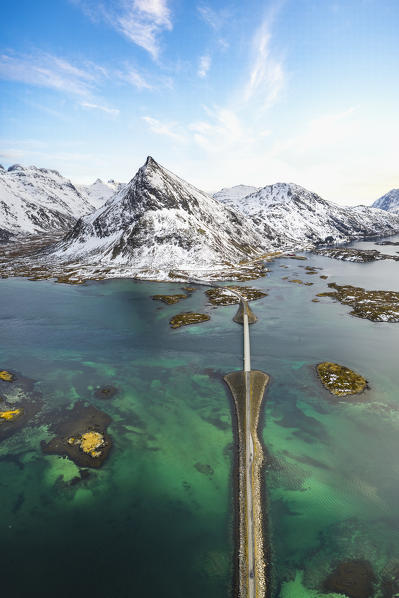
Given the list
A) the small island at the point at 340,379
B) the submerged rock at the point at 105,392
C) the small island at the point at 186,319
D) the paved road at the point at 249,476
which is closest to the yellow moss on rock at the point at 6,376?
the submerged rock at the point at 105,392

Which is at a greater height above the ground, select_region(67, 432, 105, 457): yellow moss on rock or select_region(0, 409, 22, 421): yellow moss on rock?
select_region(0, 409, 22, 421): yellow moss on rock

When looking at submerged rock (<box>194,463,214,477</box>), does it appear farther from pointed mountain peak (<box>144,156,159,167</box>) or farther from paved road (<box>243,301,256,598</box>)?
pointed mountain peak (<box>144,156,159,167</box>)

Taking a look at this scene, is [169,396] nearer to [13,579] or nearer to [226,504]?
[226,504]

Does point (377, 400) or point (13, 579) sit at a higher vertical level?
point (377, 400)

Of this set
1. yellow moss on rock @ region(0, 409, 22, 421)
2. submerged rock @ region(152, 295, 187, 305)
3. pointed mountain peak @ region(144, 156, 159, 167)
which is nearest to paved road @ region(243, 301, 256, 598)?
yellow moss on rock @ region(0, 409, 22, 421)

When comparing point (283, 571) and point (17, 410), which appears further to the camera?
point (17, 410)

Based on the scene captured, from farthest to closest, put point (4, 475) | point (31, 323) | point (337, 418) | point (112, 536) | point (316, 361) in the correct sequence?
1. point (31, 323)
2. point (316, 361)
3. point (337, 418)
4. point (4, 475)
5. point (112, 536)

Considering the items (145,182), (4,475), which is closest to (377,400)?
(4,475)
